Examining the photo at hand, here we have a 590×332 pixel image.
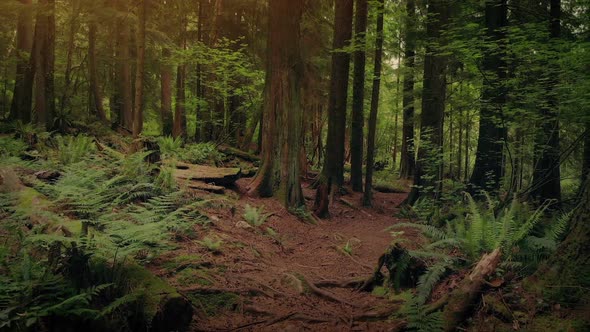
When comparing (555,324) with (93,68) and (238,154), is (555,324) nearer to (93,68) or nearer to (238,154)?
(238,154)

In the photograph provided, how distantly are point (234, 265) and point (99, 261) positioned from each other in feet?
7.83

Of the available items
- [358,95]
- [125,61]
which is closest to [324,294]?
[358,95]

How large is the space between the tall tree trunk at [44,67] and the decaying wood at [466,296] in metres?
13.3

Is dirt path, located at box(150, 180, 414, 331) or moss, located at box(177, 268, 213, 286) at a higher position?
moss, located at box(177, 268, 213, 286)

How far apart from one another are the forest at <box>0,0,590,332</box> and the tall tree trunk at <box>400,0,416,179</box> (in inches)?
6.3

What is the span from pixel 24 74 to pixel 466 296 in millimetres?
15578

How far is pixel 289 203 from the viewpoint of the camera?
34.1ft

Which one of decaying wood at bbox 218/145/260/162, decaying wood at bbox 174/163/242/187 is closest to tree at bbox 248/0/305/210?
decaying wood at bbox 174/163/242/187

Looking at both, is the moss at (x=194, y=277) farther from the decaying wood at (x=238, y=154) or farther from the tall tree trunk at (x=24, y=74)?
the tall tree trunk at (x=24, y=74)

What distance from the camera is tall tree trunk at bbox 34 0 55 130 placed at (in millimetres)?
12297

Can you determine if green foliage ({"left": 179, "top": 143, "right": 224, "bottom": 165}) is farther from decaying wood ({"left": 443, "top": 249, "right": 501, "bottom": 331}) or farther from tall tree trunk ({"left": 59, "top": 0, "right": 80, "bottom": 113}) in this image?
decaying wood ({"left": 443, "top": 249, "right": 501, "bottom": 331})

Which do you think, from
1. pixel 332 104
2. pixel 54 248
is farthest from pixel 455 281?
pixel 332 104

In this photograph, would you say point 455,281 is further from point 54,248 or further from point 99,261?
point 54,248

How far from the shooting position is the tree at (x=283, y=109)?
406 inches
